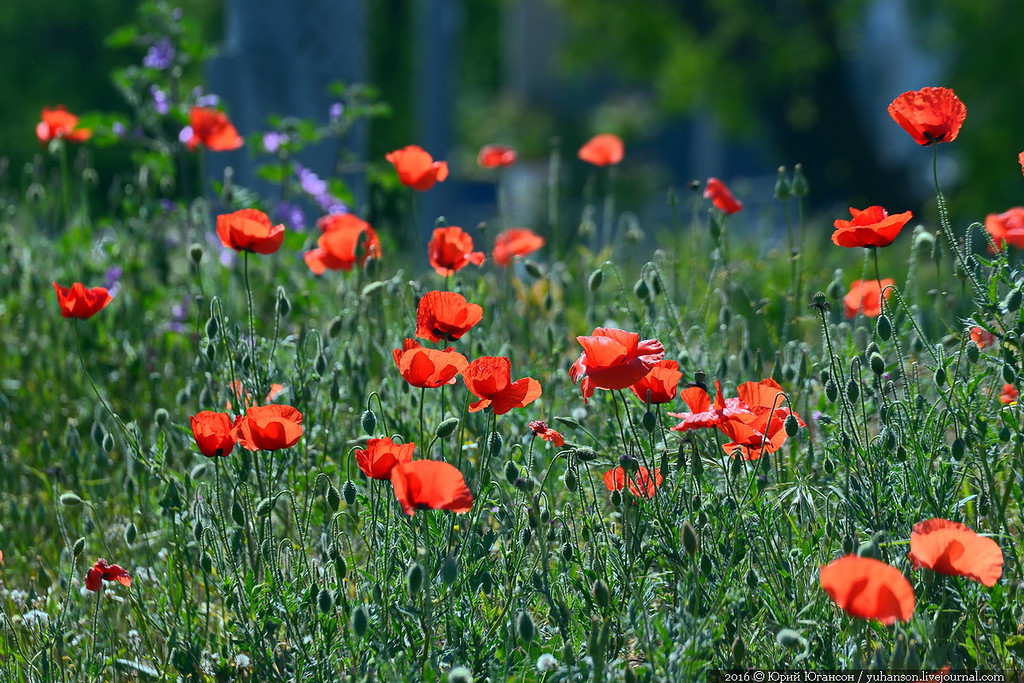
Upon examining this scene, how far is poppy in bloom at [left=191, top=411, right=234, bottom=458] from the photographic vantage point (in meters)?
2.04

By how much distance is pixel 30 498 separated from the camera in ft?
10.5

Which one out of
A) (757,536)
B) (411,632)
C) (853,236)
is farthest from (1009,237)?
(411,632)

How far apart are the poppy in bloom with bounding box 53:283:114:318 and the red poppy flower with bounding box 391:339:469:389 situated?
71 centimetres

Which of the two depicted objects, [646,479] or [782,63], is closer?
[646,479]

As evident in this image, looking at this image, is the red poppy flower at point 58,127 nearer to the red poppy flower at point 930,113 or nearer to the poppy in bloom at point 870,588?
the red poppy flower at point 930,113

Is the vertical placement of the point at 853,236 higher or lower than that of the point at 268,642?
higher

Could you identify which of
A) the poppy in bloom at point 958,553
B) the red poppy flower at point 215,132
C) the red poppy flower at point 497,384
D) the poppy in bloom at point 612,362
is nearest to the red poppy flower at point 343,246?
the red poppy flower at point 215,132

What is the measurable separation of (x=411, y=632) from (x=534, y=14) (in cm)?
3038

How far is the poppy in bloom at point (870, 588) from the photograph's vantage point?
1555 mm

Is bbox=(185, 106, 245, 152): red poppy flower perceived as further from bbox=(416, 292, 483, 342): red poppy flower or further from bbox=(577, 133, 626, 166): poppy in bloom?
bbox=(416, 292, 483, 342): red poppy flower

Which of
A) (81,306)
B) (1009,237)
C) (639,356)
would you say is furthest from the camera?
(1009,237)

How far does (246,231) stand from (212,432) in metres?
0.51

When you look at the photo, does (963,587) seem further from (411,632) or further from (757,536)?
(411,632)

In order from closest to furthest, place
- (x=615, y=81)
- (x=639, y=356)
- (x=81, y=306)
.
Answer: (x=639, y=356) → (x=81, y=306) → (x=615, y=81)
